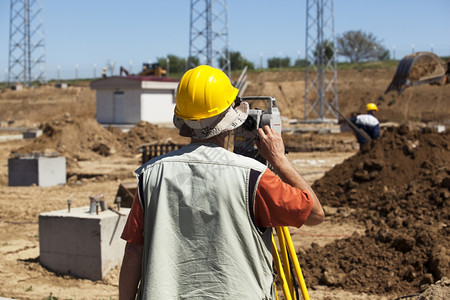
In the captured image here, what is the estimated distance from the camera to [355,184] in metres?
9.77

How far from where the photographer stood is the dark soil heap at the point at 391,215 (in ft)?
17.6

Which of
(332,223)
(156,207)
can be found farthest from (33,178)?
Result: (156,207)

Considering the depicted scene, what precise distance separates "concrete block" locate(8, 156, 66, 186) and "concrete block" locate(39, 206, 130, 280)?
22.5 ft

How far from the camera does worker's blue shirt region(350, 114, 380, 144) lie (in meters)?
11.0

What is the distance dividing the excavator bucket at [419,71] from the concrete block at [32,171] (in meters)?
8.17

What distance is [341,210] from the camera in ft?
29.7

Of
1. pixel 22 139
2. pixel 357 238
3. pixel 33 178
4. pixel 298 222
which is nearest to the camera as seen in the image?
pixel 298 222

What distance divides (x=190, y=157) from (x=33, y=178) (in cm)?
1137

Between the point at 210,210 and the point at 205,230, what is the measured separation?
8cm

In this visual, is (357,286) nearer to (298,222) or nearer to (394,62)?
(298,222)

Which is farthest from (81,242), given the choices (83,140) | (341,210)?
(83,140)

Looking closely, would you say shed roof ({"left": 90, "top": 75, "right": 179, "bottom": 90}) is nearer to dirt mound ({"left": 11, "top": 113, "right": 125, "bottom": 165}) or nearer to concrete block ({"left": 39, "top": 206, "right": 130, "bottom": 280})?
dirt mound ({"left": 11, "top": 113, "right": 125, "bottom": 165})

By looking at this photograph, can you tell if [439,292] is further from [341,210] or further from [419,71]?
[341,210]

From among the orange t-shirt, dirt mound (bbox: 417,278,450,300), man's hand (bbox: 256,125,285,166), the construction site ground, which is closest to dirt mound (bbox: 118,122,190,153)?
the construction site ground
